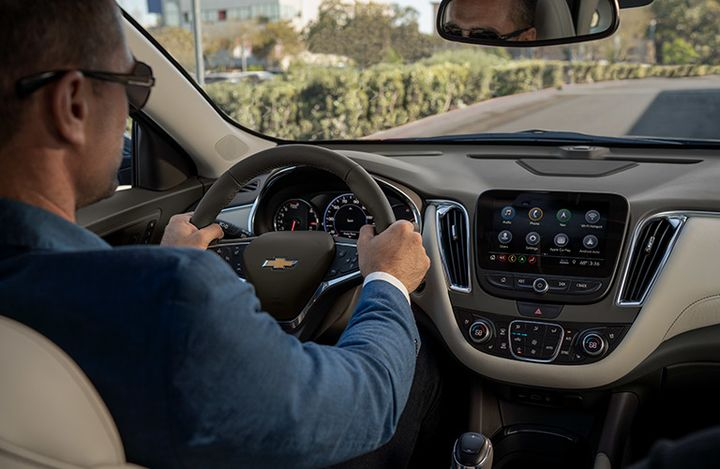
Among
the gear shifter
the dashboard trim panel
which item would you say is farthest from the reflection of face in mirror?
→ the gear shifter

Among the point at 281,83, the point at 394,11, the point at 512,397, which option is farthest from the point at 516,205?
the point at 394,11

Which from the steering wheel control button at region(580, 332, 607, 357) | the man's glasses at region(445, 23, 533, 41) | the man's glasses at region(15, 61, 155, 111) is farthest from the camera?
the steering wheel control button at region(580, 332, 607, 357)

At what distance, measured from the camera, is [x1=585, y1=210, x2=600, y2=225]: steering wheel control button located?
301 centimetres

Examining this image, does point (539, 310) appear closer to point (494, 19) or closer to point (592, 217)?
point (592, 217)

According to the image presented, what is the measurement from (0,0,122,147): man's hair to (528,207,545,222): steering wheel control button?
2035 millimetres

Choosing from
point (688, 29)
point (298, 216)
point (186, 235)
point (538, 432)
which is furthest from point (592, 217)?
point (688, 29)

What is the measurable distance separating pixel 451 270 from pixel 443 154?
0.68 meters

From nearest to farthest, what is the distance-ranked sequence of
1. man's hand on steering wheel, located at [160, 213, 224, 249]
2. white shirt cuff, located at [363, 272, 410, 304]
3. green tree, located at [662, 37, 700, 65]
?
1. white shirt cuff, located at [363, 272, 410, 304]
2. man's hand on steering wheel, located at [160, 213, 224, 249]
3. green tree, located at [662, 37, 700, 65]

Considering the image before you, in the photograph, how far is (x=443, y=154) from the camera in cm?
363

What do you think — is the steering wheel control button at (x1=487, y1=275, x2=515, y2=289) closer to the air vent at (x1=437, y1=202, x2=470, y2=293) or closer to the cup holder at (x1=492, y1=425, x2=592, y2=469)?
the air vent at (x1=437, y1=202, x2=470, y2=293)

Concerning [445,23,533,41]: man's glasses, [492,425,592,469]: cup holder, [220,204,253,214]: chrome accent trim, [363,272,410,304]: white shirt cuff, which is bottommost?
[492,425,592,469]: cup holder

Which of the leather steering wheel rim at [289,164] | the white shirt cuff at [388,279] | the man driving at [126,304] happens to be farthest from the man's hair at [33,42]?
the leather steering wheel rim at [289,164]

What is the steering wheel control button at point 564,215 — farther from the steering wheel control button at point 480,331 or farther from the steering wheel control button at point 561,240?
the steering wheel control button at point 480,331

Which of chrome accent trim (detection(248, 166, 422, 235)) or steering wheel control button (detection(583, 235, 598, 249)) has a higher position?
chrome accent trim (detection(248, 166, 422, 235))
